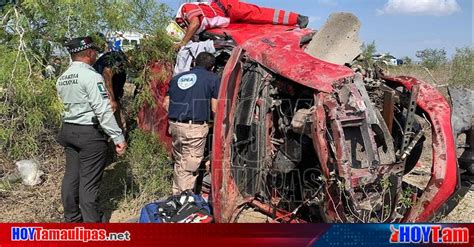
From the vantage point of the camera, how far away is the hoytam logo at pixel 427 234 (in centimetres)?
327

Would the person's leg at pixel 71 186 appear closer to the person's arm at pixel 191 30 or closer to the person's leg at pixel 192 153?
the person's leg at pixel 192 153

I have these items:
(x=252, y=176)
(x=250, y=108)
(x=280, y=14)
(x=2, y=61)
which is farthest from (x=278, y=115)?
(x=2, y=61)

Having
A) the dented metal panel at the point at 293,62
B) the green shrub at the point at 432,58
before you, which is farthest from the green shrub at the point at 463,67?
the dented metal panel at the point at 293,62

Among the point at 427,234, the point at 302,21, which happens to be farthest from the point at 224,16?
the point at 427,234

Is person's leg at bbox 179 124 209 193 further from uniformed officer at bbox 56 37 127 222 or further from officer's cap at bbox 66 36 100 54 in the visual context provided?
officer's cap at bbox 66 36 100 54

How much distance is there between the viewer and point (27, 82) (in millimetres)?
4852

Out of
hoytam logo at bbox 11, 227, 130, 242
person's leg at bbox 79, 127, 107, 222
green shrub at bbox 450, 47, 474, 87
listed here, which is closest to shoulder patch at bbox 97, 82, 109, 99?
person's leg at bbox 79, 127, 107, 222

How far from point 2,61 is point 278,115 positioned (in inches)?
113

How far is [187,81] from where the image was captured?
5.03 metres

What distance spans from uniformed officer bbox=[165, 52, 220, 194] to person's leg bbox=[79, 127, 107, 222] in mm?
909

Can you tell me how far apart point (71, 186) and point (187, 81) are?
156cm

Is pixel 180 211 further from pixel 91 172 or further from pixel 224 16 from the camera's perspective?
pixel 224 16

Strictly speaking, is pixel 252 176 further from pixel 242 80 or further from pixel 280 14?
pixel 280 14

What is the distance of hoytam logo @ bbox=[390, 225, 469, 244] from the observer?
3.27 meters
